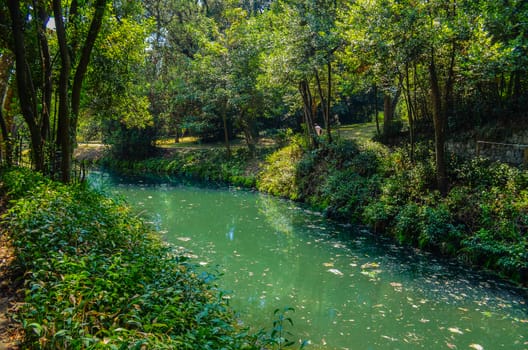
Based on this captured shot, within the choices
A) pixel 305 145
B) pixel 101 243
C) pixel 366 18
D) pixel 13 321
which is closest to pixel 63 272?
pixel 13 321

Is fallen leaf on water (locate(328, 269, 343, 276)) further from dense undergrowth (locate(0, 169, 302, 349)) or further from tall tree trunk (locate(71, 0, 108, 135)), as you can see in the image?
tall tree trunk (locate(71, 0, 108, 135))

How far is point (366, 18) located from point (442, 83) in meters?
4.24

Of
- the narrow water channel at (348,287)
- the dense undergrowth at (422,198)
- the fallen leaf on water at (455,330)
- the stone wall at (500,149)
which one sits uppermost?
the stone wall at (500,149)

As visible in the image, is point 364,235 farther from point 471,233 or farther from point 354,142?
point 354,142

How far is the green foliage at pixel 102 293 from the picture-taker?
2.91 meters

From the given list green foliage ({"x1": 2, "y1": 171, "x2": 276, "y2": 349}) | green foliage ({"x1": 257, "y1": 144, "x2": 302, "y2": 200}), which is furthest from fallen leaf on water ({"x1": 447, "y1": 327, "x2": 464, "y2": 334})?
green foliage ({"x1": 257, "y1": 144, "x2": 302, "y2": 200})

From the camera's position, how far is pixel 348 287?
7859 mm

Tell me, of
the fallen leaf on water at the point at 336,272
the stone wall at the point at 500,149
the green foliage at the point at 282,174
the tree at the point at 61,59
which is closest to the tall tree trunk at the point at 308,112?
the green foliage at the point at 282,174

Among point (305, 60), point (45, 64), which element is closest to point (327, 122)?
point (305, 60)

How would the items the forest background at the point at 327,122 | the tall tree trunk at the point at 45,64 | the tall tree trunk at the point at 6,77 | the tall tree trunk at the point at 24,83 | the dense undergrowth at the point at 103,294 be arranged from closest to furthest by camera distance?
1. the dense undergrowth at the point at 103,294
2. the forest background at the point at 327,122
3. the tall tree trunk at the point at 24,83
4. the tall tree trunk at the point at 45,64
5. the tall tree trunk at the point at 6,77

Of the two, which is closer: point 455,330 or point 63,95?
point 455,330

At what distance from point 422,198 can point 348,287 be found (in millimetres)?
4535

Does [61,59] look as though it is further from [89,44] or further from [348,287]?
[348,287]

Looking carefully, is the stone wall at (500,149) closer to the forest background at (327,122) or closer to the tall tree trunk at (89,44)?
the forest background at (327,122)
